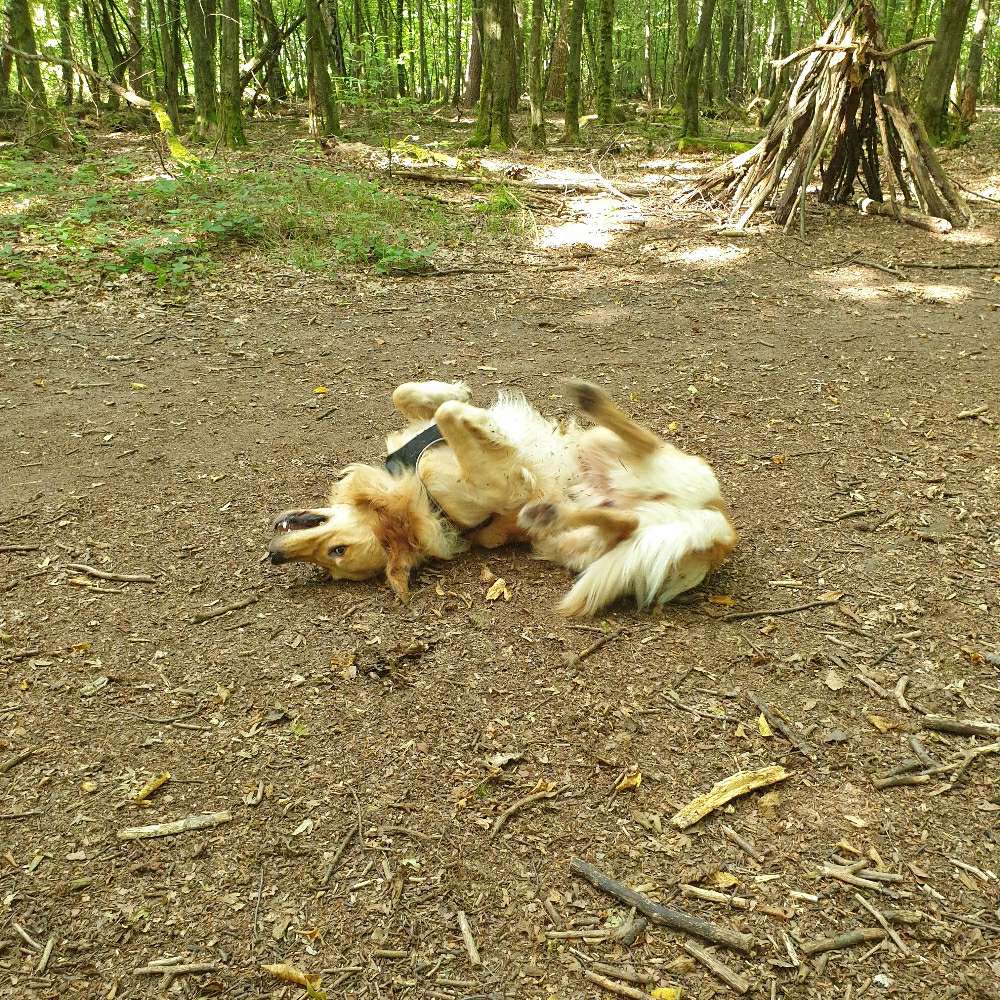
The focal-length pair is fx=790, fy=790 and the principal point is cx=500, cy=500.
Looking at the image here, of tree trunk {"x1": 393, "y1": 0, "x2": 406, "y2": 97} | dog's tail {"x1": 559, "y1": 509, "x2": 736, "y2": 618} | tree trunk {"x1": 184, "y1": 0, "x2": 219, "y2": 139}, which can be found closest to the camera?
dog's tail {"x1": 559, "y1": 509, "x2": 736, "y2": 618}

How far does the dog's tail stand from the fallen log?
6.87 meters

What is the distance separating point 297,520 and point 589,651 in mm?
1504

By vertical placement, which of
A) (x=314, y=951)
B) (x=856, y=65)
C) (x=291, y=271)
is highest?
(x=856, y=65)

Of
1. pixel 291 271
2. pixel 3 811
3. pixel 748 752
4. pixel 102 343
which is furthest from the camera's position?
pixel 291 271

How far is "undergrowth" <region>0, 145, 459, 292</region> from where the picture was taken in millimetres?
7891

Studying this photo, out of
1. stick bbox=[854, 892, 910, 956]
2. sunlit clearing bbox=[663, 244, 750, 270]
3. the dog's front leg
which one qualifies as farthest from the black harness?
sunlit clearing bbox=[663, 244, 750, 270]

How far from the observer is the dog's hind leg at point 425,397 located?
4.22m

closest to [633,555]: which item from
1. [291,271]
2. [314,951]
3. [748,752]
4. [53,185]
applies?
[748,752]

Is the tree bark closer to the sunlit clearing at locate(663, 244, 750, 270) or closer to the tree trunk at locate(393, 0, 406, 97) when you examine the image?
the sunlit clearing at locate(663, 244, 750, 270)

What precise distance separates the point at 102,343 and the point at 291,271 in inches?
85.3

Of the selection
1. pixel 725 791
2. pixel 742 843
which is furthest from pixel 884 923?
pixel 725 791

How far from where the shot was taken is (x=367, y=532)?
363cm

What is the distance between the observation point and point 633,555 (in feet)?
10.8

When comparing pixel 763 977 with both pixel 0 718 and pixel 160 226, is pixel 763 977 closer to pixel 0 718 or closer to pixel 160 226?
pixel 0 718
